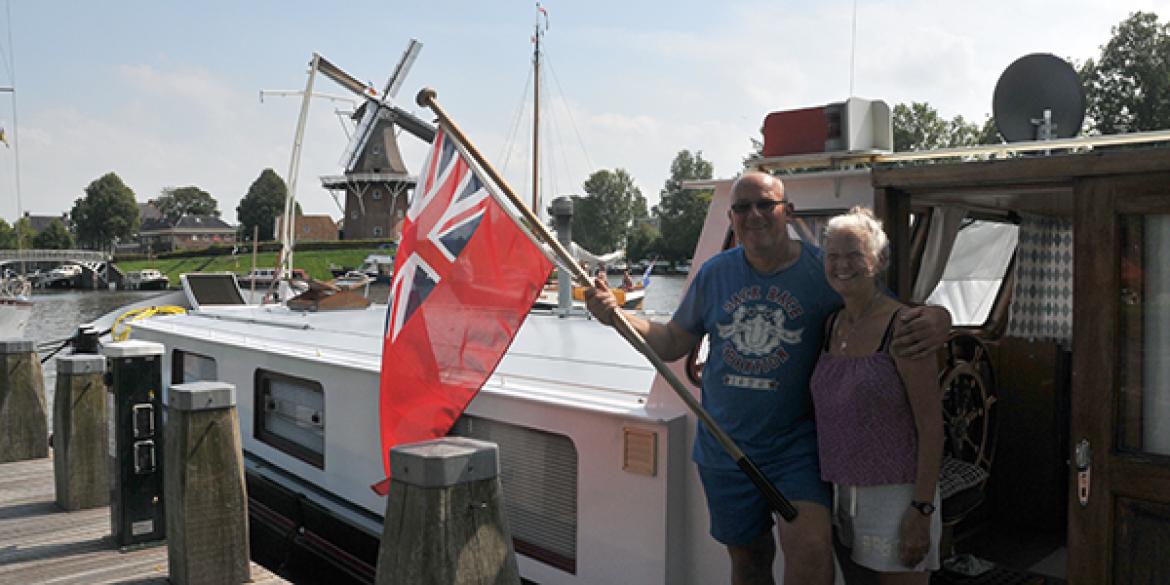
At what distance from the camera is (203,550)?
15.9 ft

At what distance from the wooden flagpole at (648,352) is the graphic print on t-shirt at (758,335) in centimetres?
17

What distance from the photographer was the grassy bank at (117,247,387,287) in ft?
239

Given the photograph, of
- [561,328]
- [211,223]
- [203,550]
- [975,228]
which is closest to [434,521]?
[203,550]

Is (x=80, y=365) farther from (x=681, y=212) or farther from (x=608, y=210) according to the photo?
(x=608, y=210)

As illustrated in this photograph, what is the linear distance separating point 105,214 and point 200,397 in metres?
106

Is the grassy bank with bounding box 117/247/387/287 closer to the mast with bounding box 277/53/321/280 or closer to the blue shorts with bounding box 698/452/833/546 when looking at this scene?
the mast with bounding box 277/53/321/280

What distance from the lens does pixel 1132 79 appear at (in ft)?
176

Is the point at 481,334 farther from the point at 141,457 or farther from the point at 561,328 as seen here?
the point at 561,328

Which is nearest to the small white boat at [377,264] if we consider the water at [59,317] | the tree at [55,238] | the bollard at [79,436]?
the water at [59,317]

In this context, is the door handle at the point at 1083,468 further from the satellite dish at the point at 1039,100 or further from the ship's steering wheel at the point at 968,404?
the ship's steering wheel at the point at 968,404

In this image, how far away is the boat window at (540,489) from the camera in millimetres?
4988

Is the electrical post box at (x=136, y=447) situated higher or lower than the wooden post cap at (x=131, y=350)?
lower

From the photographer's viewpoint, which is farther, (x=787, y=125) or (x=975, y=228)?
(x=975, y=228)

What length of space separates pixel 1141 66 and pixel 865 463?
6041cm
